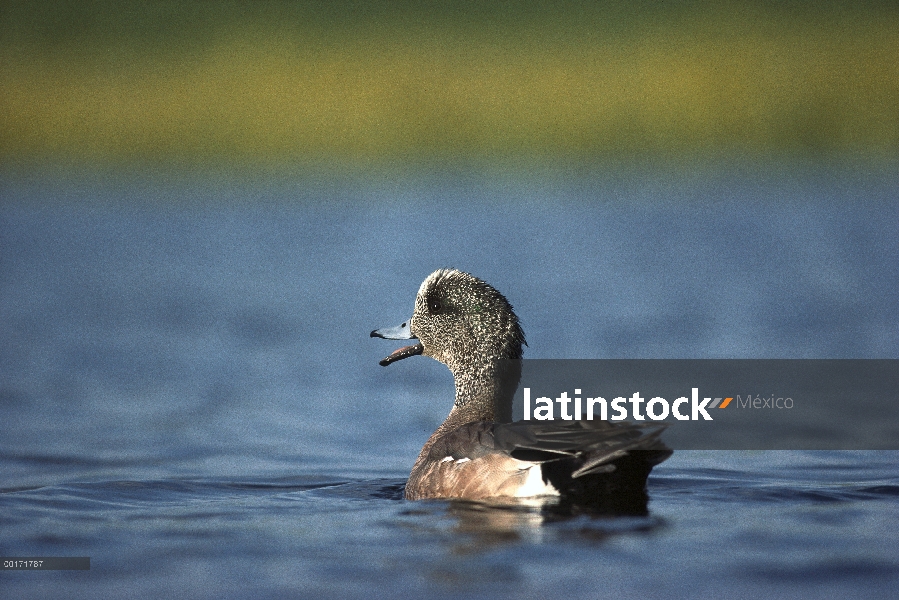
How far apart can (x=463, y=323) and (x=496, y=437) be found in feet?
3.01

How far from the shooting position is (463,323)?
6902 millimetres

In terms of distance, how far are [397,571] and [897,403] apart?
157 inches

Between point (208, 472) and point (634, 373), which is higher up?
point (634, 373)

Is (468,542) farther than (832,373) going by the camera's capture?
No

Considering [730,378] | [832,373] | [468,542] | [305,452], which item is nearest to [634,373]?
[730,378]

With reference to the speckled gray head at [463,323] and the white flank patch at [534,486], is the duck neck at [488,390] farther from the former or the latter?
the white flank patch at [534,486]

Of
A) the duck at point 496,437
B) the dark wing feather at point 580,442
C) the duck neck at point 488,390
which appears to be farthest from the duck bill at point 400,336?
the dark wing feather at point 580,442

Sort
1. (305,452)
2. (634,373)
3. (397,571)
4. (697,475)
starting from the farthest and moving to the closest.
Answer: (634,373) → (305,452) → (697,475) → (397,571)

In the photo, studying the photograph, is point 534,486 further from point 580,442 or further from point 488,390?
point 488,390

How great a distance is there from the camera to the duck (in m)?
5.83

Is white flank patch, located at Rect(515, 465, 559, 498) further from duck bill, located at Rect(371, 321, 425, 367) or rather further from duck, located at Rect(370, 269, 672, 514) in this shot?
duck bill, located at Rect(371, 321, 425, 367)

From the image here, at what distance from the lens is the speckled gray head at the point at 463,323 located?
6.83 meters

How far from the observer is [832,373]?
8445mm

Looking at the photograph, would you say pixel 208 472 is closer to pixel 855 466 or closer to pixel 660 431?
pixel 660 431
